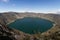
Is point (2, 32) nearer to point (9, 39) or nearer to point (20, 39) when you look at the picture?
point (9, 39)

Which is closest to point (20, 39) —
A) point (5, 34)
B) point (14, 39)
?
point (14, 39)

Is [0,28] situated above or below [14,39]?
above

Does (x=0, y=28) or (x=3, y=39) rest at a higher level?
(x=0, y=28)

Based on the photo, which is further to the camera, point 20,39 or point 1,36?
point 20,39

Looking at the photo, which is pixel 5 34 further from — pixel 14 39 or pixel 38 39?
pixel 38 39

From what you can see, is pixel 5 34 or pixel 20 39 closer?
pixel 5 34

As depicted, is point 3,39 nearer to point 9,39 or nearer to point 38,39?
point 9,39

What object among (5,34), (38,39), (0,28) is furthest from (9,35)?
(38,39)
